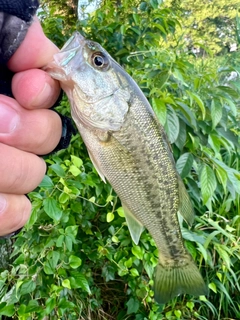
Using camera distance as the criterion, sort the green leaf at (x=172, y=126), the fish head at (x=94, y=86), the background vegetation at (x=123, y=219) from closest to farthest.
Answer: the fish head at (x=94, y=86), the background vegetation at (x=123, y=219), the green leaf at (x=172, y=126)

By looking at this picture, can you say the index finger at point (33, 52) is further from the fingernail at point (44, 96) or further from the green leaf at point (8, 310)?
the green leaf at point (8, 310)

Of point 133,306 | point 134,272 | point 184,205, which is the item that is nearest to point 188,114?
point 184,205

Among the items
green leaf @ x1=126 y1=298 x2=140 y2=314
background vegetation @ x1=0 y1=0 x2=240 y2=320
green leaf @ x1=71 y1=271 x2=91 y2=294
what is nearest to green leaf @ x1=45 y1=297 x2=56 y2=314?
background vegetation @ x1=0 y1=0 x2=240 y2=320

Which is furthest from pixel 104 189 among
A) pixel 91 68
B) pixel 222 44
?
pixel 222 44

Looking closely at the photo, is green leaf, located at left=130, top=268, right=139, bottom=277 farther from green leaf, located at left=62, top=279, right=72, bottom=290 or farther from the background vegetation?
green leaf, located at left=62, top=279, right=72, bottom=290

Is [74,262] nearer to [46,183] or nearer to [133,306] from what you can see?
[46,183]

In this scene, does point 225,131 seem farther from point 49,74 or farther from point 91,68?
point 49,74

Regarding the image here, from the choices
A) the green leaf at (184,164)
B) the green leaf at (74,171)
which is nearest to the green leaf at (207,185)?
the green leaf at (184,164)
